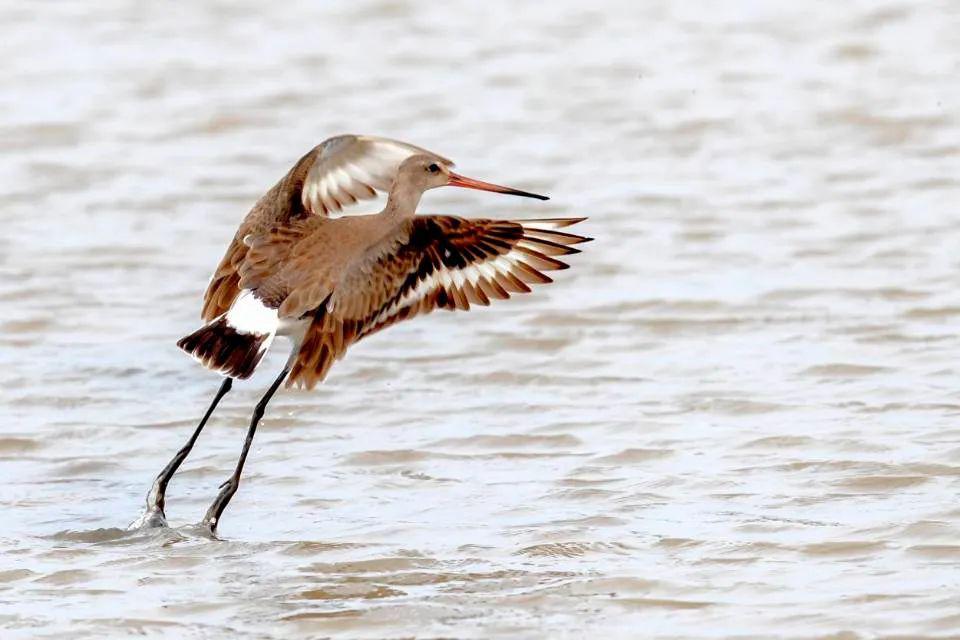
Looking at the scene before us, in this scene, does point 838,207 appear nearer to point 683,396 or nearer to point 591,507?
point 683,396

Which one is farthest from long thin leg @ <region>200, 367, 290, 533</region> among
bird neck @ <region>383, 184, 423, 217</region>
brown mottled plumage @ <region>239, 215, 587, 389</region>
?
bird neck @ <region>383, 184, 423, 217</region>

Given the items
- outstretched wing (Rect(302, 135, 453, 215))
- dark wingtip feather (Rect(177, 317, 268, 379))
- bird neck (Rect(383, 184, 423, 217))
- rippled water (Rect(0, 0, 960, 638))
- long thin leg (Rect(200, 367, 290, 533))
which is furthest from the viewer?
outstretched wing (Rect(302, 135, 453, 215))

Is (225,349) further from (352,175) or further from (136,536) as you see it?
(352,175)

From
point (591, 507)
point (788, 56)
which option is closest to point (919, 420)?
point (591, 507)

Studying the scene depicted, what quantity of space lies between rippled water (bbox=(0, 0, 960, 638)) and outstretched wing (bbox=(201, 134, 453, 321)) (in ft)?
2.31

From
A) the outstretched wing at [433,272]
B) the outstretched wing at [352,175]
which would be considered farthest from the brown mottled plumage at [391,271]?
the outstretched wing at [352,175]

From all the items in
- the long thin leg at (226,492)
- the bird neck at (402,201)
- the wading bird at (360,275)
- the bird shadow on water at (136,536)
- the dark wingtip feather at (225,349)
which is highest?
the bird neck at (402,201)

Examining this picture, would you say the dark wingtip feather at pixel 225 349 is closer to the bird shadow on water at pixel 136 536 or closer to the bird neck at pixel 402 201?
the bird shadow on water at pixel 136 536

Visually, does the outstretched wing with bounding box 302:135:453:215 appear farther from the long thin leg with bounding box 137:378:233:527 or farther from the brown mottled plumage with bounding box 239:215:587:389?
the long thin leg with bounding box 137:378:233:527

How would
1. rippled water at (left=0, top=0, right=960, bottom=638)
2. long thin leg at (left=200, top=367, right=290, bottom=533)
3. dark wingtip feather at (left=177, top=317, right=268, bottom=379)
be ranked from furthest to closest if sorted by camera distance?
long thin leg at (left=200, top=367, right=290, bottom=533) → dark wingtip feather at (left=177, top=317, right=268, bottom=379) → rippled water at (left=0, top=0, right=960, bottom=638)

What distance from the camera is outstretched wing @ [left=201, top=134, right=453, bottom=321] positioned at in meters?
6.72

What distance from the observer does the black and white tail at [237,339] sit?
238 inches

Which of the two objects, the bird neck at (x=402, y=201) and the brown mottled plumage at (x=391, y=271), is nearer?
the brown mottled plumage at (x=391, y=271)

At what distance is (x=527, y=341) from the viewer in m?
8.40
